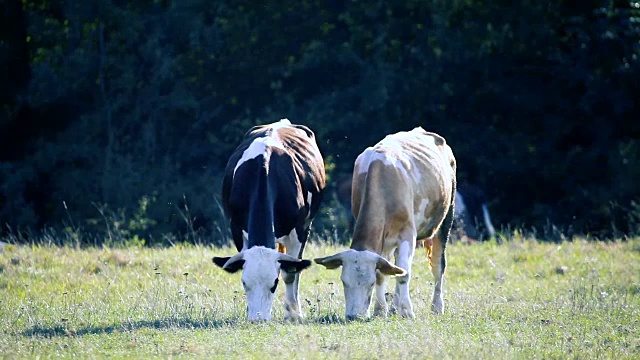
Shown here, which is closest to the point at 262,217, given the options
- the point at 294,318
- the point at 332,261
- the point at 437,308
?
the point at 332,261

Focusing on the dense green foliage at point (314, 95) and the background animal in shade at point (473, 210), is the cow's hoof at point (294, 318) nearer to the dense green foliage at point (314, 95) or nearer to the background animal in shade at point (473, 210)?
the background animal in shade at point (473, 210)

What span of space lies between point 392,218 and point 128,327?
9.58 feet

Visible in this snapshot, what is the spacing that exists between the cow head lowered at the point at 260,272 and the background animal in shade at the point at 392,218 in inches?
16.9

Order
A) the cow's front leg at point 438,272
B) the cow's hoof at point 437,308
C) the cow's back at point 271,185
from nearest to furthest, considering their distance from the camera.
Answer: the cow's back at point 271,185, the cow's hoof at point 437,308, the cow's front leg at point 438,272

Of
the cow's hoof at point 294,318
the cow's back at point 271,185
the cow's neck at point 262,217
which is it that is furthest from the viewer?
the cow's back at point 271,185

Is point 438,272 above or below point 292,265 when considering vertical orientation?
below

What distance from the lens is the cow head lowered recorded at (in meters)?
11.1

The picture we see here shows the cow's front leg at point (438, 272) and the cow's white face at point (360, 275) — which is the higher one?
the cow's white face at point (360, 275)

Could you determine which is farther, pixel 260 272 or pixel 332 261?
pixel 332 261

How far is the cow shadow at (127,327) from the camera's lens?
Result: 10.1 metres

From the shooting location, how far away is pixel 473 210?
82.1 feet

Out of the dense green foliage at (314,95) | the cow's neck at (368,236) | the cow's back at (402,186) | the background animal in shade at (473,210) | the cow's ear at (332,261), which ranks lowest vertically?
the background animal in shade at (473,210)

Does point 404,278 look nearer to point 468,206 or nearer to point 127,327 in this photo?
point 127,327

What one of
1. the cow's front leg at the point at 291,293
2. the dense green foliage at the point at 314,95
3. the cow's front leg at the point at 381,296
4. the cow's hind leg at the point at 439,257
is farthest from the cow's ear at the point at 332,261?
the dense green foliage at the point at 314,95
